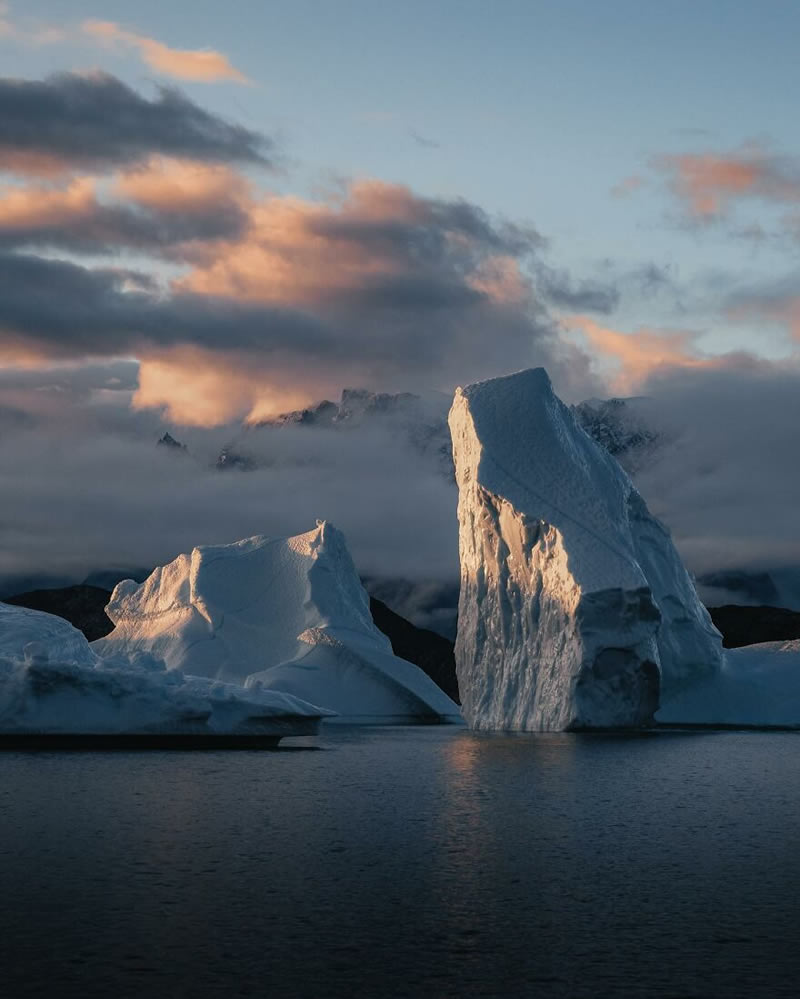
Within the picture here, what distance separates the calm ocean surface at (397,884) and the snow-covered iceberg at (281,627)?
28.5 meters

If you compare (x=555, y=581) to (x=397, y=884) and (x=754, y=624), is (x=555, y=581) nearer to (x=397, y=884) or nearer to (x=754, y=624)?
(x=397, y=884)

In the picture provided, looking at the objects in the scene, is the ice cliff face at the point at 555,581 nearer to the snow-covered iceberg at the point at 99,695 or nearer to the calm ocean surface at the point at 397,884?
the snow-covered iceberg at the point at 99,695

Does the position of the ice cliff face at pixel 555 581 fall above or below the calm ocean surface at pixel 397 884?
above

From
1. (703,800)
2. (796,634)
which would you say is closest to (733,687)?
(703,800)

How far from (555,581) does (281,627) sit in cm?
2154

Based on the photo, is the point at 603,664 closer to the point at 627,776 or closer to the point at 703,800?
the point at 627,776

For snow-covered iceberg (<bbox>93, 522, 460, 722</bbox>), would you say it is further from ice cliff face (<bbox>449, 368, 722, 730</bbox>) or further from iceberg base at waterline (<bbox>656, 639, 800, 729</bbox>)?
iceberg base at waterline (<bbox>656, 639, 800, 729</bbox>)

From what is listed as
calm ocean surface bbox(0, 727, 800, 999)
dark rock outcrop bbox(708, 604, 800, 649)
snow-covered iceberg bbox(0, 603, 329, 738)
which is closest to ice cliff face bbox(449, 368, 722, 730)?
snow-covered iceberg bbox(0, 603, 329, 738)

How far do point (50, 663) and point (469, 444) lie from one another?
54.4 feet

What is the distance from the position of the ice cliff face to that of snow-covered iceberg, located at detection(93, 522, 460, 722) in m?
11.7

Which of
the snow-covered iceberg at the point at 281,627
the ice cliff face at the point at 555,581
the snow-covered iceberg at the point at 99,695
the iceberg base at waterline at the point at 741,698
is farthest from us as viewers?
the snow-covered iceberg at the point at 281,627

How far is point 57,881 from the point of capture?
13.5 meters

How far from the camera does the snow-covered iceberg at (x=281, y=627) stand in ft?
179

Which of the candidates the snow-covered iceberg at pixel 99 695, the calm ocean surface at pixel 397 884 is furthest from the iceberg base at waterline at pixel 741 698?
the calm ocean surface at pixel 397 884
